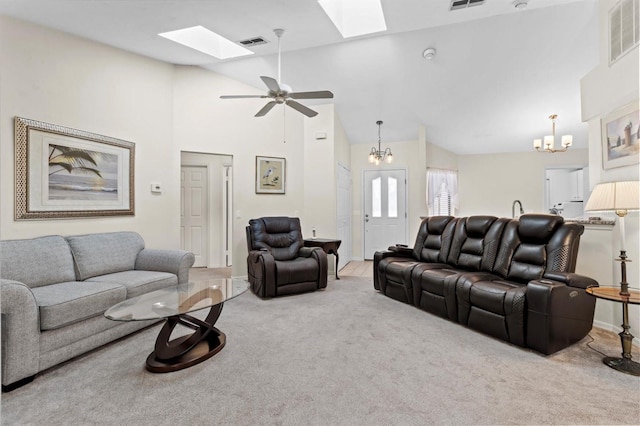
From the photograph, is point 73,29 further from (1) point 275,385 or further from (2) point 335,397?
(2) point 335,397

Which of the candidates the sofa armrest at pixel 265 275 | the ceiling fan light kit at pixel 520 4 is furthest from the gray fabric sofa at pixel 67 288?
the ceiling fan light kit at pixel 520 4

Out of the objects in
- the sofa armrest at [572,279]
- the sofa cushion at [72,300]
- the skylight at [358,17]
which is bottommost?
the sofa cushion at [72,300]

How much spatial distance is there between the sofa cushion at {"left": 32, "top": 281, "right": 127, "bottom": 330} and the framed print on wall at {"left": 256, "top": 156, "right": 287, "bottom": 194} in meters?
2.78

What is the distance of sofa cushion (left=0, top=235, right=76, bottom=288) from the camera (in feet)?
8.20

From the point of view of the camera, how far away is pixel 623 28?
2670 millimetres

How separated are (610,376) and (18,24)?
557 cm

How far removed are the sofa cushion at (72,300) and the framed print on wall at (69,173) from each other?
905 mm

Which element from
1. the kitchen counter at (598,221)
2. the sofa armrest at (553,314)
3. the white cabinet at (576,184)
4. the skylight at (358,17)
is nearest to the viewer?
the sofa armrest at (553,314)

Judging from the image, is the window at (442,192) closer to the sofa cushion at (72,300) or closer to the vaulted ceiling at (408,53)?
the vaulted ceiling at (408,53)

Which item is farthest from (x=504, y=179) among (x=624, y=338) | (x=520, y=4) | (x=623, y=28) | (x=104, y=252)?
(x=104, y=252)

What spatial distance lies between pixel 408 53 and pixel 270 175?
270cm

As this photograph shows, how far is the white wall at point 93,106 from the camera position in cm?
281

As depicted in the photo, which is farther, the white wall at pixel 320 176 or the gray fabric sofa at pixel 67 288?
the white wall at pixel 320 176

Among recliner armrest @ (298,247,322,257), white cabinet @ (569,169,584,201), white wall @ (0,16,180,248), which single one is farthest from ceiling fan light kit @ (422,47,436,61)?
white cabinet @ (569,169,584,201)
